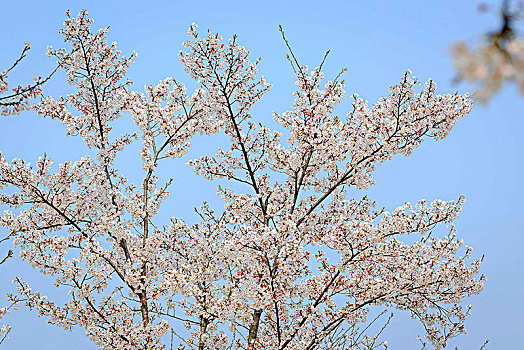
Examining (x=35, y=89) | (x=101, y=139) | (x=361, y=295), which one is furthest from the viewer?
(x=101, y=139)

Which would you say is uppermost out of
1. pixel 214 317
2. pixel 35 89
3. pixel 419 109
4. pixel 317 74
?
pixel 317 74

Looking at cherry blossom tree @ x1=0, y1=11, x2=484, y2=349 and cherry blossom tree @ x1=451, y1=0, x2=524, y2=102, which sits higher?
cherry blossom tree @ x1=0, y1=11, x2=484, y2=349

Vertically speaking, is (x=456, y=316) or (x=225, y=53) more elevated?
(x=225, y=53)

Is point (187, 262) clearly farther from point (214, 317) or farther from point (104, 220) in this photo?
point (104, 220)

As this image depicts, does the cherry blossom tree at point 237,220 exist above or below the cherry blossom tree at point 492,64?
above

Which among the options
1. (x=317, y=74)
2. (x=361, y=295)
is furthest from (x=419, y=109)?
(x=361, y=295)

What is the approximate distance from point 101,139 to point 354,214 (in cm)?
433

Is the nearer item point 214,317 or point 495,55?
point 495,55

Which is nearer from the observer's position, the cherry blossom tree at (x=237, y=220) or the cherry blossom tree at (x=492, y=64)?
the cherry blossom tree at (x=492, y=64)

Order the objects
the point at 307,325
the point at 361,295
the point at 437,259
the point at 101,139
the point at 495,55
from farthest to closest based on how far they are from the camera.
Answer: the point at 101,139 → the point at 437,259 → the point at 361,295 → the point at 307,325 → the point at 495,55

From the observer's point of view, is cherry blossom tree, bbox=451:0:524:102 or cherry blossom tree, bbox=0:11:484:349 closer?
cherry blossom tree, bbox=451:0:524:102

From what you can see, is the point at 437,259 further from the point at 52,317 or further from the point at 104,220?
the point at 52,317

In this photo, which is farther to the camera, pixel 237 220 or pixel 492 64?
pixel 237 220

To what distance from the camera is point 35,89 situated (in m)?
4.59
